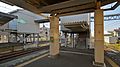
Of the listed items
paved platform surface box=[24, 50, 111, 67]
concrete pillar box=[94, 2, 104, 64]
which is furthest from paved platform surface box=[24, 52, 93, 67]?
concrete pillar box=[94, 2, 104, 64]

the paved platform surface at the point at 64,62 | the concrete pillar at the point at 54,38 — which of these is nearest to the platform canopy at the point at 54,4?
the concrete pillar at the point at 54,38

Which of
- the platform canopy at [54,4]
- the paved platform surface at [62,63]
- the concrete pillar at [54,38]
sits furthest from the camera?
the concrete pillar at [54,38]

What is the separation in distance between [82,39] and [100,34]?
68.2 ft

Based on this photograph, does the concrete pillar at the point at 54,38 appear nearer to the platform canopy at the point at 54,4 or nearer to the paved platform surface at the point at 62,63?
the platform canopy at the point at 54,4

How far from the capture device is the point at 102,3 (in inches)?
364

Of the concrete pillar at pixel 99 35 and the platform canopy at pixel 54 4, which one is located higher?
the platform canopy at pixel 54 4

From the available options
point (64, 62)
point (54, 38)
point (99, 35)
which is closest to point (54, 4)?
point (54, 38)

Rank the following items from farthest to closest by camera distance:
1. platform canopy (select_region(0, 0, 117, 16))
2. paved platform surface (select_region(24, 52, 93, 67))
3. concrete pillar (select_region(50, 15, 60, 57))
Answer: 1. concrete pillar (select_region(50, 15, 60, 57))
2. platform canopy (select_region(0, 0, 117, 16))
3. paved platform surface (select_region(24, 52, 93, 67))

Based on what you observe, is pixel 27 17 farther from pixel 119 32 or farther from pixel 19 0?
pixel 119 32

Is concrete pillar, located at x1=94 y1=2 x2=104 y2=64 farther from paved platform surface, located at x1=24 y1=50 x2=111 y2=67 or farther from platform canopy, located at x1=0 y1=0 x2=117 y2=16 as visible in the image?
platform canopy, located at x1=0 y1=0 x2=117 y2=16

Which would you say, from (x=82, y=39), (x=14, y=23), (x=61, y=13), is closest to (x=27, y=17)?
(x=14, y=23)

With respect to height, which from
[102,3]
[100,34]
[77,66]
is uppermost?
[102,3]

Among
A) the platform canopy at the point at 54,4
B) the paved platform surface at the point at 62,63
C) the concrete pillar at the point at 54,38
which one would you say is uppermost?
the platform canopy at the point at 54,4

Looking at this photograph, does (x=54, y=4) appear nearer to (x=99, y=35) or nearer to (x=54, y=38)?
(x=54, y=38)
